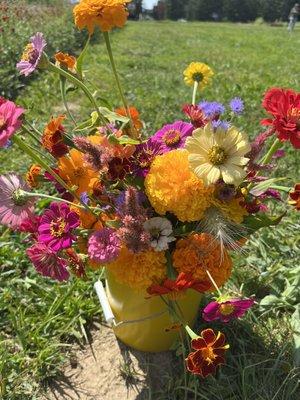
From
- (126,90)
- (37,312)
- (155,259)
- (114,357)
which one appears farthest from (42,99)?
(155,259)

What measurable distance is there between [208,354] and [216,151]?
0.44 meters

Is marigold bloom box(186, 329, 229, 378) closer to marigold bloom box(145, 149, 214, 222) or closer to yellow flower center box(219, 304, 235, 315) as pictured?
yellow flower center box(219, 304, 235, 315)

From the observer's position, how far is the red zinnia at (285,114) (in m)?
1.08

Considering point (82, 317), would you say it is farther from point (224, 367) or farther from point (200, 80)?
point (200, 80)

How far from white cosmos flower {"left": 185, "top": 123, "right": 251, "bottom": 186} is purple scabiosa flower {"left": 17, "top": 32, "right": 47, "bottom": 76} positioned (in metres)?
0.39

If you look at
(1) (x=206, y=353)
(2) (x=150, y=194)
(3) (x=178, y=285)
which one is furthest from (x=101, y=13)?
(1) (x=206, y=353)

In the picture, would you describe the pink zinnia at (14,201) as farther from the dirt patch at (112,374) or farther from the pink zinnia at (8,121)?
the dirt patch at (112,374)

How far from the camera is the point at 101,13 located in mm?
1110

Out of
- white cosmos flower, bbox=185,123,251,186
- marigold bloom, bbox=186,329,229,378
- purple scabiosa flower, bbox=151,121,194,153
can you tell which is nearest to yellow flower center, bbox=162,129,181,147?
purple scabiosa flower, bbox=151,121,194,153

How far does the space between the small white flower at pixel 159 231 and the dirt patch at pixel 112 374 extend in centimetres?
57

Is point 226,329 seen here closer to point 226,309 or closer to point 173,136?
point 226,309

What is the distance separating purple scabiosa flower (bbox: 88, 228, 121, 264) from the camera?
3.72ft

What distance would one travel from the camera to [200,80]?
60.5 inches

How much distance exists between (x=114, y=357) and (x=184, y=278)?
638 mm
